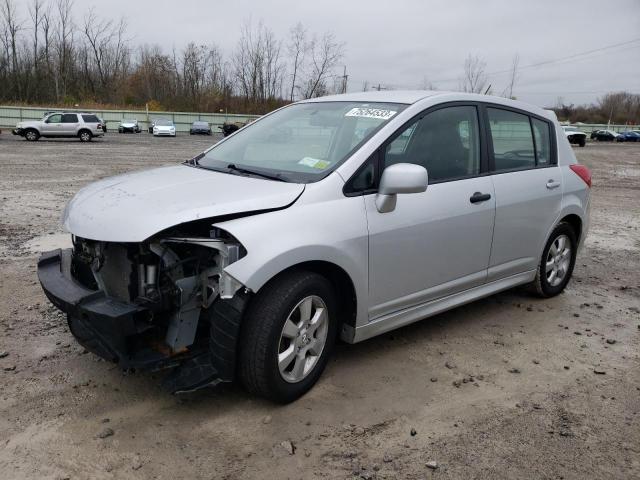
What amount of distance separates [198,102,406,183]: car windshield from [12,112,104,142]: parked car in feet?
95.1

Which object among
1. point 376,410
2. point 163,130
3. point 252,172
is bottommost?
point 376,410

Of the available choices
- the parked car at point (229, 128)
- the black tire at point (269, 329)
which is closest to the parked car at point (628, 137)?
the parked car at point (229, 128)

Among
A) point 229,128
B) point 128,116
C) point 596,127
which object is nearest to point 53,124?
point 229,128

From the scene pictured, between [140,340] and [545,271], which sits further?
[545,271]

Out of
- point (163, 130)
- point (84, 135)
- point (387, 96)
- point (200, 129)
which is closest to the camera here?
point (387, 96)

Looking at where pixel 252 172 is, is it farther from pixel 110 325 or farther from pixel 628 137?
pixel 628 137

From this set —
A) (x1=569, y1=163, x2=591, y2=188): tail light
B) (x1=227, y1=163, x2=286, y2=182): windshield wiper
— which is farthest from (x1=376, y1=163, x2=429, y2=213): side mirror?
(x1=569, y1=163, x2=591, y2=188): tail light

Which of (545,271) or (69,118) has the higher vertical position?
(69,118)

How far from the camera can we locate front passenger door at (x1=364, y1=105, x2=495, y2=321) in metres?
3.46

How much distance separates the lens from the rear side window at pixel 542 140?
4809 mm

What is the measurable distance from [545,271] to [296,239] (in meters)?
2.97

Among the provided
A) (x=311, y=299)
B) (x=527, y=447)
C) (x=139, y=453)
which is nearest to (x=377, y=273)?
(x=311, y=299)

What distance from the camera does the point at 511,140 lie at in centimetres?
450

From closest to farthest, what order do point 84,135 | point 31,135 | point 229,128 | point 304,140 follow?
1. point 304,140
2. point 229,128
3. point 31,135
4. point 84,135
